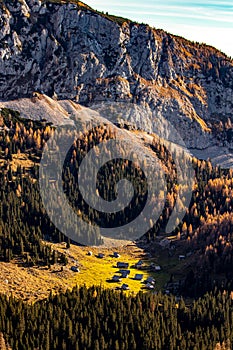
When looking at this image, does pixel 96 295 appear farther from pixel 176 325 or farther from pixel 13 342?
pixel 13 342

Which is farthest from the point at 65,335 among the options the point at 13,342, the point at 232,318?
the point at 232,318

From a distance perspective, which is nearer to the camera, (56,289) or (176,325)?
(176,325)

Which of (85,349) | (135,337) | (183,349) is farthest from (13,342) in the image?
(183,349)

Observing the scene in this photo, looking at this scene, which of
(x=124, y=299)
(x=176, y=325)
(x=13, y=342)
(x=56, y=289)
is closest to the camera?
(x=13, y=342)

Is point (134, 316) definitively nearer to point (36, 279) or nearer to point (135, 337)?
point (135, 337)

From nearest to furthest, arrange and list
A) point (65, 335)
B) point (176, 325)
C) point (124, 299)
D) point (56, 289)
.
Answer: point (65, 335) < point (176, 325) < point (124, 299) < point (56, 289)

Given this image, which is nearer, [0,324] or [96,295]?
[0,324]
